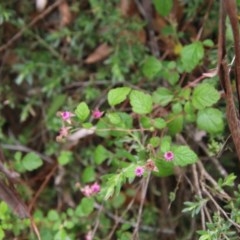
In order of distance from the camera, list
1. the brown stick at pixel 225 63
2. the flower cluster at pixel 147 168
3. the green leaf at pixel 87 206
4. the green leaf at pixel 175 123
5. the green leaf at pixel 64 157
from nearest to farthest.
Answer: the brown stick at pixel 225 63, the flower cluster at pixel 147 168, the green leaf at pixel 175 123, the green leaf at pixel 87 206, the green leaf at pixel 64 157

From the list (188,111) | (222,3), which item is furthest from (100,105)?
(222,3)

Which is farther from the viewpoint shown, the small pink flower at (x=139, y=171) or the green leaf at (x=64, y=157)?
the green leaf at (x=64, y=157)

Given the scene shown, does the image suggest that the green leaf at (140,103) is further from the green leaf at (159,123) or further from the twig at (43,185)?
the twig at (43,185)

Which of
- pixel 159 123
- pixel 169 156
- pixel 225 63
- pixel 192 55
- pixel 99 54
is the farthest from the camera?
pixel 99 54

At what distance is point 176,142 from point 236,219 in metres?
0.44

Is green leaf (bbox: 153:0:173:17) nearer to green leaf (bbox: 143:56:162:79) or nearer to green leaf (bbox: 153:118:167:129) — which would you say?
green leaf (bbox: 143:56:162:79)

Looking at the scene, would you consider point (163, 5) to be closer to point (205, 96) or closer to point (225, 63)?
point (205, 96)

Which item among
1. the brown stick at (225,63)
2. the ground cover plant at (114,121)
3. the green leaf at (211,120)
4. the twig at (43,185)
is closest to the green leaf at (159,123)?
the ground cover plant at (114,121)

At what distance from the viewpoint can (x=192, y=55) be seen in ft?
5.02

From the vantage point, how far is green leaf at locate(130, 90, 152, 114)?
1.35 m

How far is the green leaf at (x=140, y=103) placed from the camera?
135 cm

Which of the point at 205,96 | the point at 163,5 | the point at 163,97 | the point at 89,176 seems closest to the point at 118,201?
the point at 89,176

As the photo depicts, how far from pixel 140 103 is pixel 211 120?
216mm

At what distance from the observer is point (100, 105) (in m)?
1.88
